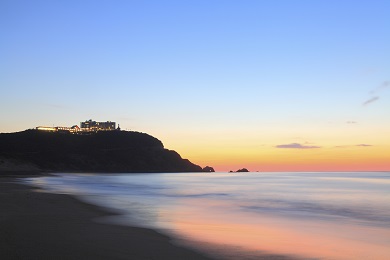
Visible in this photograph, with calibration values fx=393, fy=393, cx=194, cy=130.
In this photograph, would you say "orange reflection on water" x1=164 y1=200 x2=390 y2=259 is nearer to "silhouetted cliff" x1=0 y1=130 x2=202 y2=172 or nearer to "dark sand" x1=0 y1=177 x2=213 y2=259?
"dark sand" x1=0 y1=177 x2=213 y2=259

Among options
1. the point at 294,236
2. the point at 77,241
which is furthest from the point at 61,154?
the point at 77,241

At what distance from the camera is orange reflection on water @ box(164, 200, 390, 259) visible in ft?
41.2

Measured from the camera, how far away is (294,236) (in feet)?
51.7

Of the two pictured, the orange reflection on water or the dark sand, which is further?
the orange reflection on water

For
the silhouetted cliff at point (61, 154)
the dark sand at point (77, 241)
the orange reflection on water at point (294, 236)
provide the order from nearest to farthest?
the dark sand at point (77, 241) < the orange reflection on water at point (294, 236) < the silhouetted cliff at point (61, 154)

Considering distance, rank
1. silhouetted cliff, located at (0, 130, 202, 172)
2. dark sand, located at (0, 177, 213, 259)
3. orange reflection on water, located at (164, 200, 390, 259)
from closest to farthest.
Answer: dark sand, located at (0, 177, 213, 259), orange reflection on water, located at (164, 200, 390, 259), silhouetted cliff, located at (0, 130, 202, 172)

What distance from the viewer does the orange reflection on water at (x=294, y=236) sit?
12.6 metres

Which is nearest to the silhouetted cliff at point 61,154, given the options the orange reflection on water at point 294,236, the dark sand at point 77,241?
the orange reflection on water at point 294,236

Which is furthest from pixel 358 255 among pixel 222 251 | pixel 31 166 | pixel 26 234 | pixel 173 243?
pixel 31 166

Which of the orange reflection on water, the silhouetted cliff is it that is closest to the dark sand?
the orange reflection on water

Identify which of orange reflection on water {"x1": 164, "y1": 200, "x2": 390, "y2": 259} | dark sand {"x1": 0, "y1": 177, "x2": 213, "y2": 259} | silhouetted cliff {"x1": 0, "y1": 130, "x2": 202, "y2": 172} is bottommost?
orange reflection on water {"x1": 164, "y1": 200, "x2": 390, "y2": 259}

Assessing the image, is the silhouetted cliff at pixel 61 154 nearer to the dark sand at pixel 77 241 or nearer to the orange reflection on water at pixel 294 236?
the orange reflection on water at pixel 294 236

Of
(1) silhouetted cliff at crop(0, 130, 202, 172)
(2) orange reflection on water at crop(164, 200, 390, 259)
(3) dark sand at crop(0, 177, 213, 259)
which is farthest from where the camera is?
(1) silhouetted cliff at crop(0, 130, 202, 172)

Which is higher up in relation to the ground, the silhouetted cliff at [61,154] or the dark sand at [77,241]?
the silhouetted cliff at [61,154]
